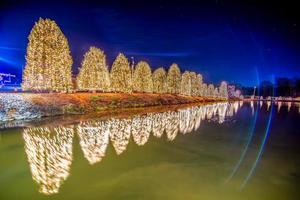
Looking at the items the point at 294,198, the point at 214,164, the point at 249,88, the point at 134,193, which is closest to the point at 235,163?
the point at 214,164

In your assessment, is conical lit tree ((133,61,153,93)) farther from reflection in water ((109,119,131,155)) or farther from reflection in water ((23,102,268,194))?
reflection in water ((109,119,131,155))

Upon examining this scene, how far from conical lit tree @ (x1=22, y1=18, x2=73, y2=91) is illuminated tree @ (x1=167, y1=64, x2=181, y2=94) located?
141ft

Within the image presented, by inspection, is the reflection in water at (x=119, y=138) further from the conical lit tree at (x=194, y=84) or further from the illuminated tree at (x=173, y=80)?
the conical lit tree at (x=194, y=84)

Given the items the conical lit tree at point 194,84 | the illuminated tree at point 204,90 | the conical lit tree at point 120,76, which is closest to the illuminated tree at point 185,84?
the conical lit tree at point 194,84

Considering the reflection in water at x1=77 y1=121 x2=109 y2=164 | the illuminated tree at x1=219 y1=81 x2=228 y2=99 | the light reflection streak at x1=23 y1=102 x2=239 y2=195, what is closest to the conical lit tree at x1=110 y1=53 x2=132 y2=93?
the light reflection streak at x1=23 y1=102 x2=239 y2=195

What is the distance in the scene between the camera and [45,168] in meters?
8.33

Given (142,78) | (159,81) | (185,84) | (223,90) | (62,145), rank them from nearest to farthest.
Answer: (62,145)
(142,78)
(159,81)
(185,84)
(223,90)

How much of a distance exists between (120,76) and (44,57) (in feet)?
62.5

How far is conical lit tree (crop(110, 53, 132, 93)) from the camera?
47.2 m

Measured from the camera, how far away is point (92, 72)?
135 ft

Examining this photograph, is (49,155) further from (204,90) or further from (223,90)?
(223,90)

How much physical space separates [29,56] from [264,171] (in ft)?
87.6

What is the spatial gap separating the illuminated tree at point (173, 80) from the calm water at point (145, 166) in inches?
2244

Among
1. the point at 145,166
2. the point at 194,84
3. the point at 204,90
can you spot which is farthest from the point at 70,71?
the point at 204,90
